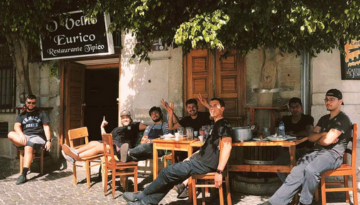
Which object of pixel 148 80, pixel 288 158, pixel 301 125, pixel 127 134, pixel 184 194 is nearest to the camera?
pixel 288 158

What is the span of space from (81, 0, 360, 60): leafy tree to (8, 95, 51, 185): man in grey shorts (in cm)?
283

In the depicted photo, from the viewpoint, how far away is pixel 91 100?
948 centimetres

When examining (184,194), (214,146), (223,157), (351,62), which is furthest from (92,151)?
(351,62)

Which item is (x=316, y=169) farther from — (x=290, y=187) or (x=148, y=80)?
(x=148, y=80)

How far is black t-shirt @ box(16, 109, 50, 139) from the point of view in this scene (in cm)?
664

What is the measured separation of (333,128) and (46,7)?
6100 millimetres

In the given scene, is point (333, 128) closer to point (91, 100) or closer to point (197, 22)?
point (197, 22)

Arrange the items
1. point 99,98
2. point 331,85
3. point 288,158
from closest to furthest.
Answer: point 288,158, point 331,85, point 99,98

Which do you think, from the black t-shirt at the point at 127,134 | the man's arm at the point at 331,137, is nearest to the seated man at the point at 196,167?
the man's arm at the point at 331,137

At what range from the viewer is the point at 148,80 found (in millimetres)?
7152

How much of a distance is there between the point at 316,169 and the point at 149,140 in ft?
10.2

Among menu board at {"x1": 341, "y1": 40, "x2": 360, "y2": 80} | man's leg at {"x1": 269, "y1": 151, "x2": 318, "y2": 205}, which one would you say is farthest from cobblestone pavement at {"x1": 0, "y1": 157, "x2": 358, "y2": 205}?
menu board at {"x1": 341, "y1": 40, "x2": 360, "y2": 80}

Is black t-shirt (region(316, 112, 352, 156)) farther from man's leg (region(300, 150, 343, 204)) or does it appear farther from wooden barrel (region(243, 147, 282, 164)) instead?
wooden barrel (region(243, 147, 282, 164))

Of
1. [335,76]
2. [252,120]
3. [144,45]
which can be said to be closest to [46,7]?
[144,45]
